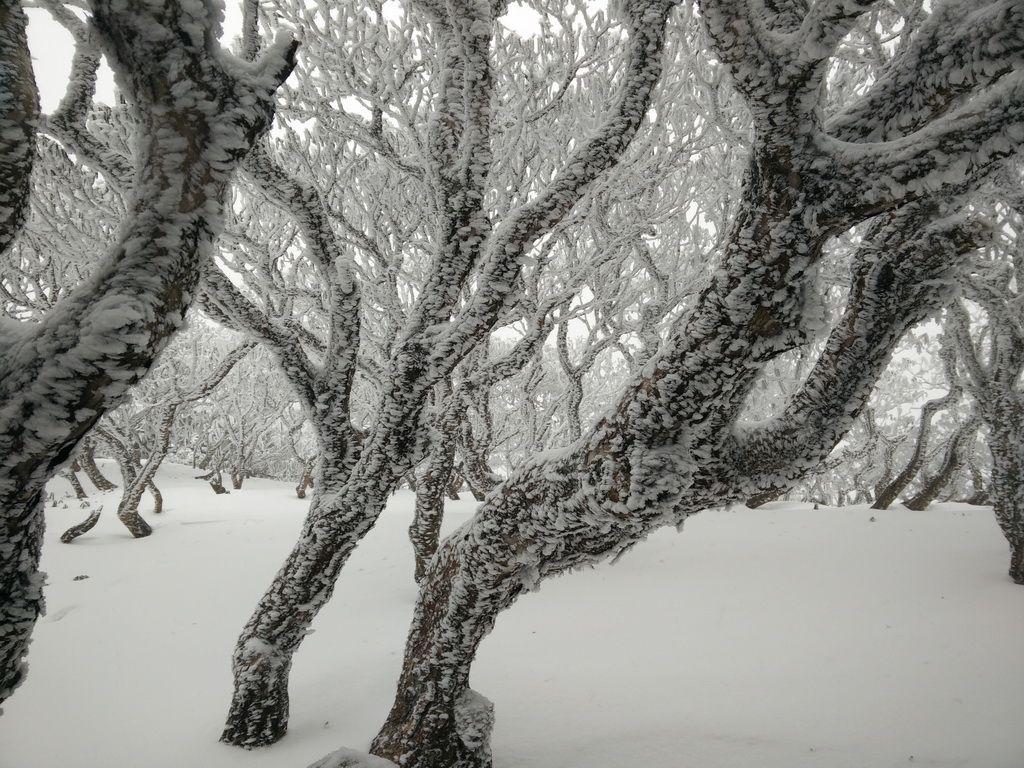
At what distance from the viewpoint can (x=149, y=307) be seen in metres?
1.25

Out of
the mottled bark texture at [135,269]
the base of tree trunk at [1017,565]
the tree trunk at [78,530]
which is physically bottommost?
the base of tree trunk at [1017,565]

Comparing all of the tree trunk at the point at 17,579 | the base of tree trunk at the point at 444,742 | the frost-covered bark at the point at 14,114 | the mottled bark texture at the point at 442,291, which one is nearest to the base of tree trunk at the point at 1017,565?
the base of tree trunk at the point at 444,742

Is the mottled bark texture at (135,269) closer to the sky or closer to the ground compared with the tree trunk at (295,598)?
closer to the sky

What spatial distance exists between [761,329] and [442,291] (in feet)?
5.57

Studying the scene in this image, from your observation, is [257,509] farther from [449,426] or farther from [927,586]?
[927,586]

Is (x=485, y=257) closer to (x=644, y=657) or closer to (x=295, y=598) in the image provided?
(x=295, y=598)

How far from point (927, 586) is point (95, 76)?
306 inches

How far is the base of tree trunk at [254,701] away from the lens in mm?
2902

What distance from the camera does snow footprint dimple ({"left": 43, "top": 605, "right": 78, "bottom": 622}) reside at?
17.0 feet

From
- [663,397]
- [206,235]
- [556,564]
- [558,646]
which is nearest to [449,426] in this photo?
[558,646]

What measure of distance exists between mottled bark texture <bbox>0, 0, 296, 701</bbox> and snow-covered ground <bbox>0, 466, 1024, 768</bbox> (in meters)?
2.44

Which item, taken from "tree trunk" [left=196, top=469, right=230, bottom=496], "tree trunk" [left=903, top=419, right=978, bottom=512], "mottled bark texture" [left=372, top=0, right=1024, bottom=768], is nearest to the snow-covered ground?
"tree trunk" [left=903, top=419, right=978, bottom=512]

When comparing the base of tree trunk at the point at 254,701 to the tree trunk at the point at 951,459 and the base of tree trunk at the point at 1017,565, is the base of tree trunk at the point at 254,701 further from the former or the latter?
the tree trunk at the point at 951,459

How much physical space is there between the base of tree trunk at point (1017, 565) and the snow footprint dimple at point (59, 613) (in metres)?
9.62
